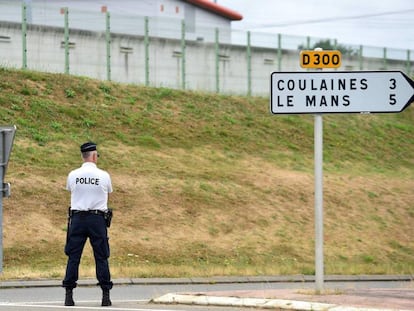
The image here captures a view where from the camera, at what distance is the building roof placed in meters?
71.3

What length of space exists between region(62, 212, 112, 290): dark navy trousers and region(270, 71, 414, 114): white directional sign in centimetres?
271

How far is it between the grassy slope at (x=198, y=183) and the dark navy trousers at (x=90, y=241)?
20.2ft

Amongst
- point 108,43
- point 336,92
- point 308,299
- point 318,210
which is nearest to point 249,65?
point 108,43

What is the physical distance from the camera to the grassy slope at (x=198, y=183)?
26.3 m

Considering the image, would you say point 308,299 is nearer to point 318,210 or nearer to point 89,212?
point 318,210

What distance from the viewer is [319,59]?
14.7 meters

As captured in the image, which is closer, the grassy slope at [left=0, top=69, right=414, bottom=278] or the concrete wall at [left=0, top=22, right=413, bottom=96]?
the grassy slope at [left=0, top=69, right=414, bottom=278]

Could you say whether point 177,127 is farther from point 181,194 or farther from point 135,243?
point 135,243

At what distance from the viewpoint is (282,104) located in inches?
574

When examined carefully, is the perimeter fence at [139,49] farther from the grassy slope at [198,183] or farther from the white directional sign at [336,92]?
the white directional sign at [336,92]

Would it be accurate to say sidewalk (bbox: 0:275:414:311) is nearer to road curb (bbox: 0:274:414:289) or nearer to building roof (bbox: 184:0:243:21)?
road curb (bbox: 0:274:414:289)

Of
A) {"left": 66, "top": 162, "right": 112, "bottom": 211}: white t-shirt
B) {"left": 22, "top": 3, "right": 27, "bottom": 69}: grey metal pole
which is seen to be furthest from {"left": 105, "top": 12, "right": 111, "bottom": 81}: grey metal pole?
{"left": 66, "top": 162, "right": 112, "bottom": 211}: white t-shirt

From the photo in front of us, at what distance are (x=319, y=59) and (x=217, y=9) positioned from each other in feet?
191

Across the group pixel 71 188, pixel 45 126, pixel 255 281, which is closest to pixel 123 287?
pixel 255 281
